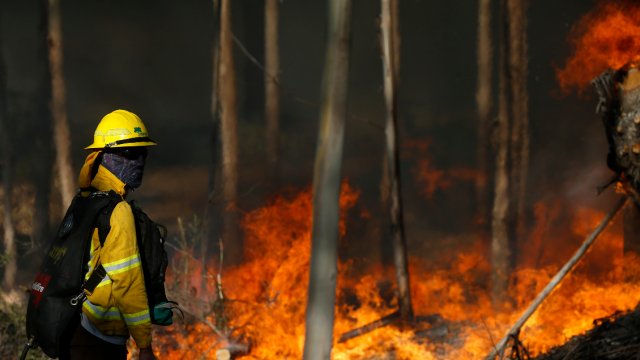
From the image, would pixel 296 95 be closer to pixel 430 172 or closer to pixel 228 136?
pixel 228 136

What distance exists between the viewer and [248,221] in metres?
15.0

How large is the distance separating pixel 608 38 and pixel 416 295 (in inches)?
217

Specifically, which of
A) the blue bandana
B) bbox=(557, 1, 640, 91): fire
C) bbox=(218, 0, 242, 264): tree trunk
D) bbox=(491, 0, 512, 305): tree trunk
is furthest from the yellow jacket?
bbox=(218, 0, 242, 264): tree trunk

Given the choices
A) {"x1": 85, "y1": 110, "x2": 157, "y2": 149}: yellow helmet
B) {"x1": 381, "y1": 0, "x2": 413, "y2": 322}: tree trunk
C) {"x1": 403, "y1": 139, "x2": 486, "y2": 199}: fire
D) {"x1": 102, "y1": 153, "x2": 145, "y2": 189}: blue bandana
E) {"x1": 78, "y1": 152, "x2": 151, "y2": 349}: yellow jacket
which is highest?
{"x1": 403, "y1": 139, "x2": 486, "y2": 199}: fire

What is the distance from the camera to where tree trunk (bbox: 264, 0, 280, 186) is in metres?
15.1

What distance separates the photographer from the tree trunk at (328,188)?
8141 millimetres

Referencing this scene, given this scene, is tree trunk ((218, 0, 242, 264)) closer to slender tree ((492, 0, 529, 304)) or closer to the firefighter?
slender tree ((492, 0, 529, 304))

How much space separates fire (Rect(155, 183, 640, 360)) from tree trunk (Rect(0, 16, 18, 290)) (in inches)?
174

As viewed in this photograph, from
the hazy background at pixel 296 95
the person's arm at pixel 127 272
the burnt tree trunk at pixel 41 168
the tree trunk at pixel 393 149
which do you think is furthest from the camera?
the hazy background at pixel 296 95

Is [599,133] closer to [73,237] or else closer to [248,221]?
[248,221]

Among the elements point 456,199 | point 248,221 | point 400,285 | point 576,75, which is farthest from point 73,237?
point 456,199

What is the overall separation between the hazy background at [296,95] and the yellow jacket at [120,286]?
501 inches

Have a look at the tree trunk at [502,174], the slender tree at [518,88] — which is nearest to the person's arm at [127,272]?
the tree trunk at [502,174]

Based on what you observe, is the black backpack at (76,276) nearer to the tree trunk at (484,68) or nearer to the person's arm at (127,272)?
the person's arm at (127,272)
